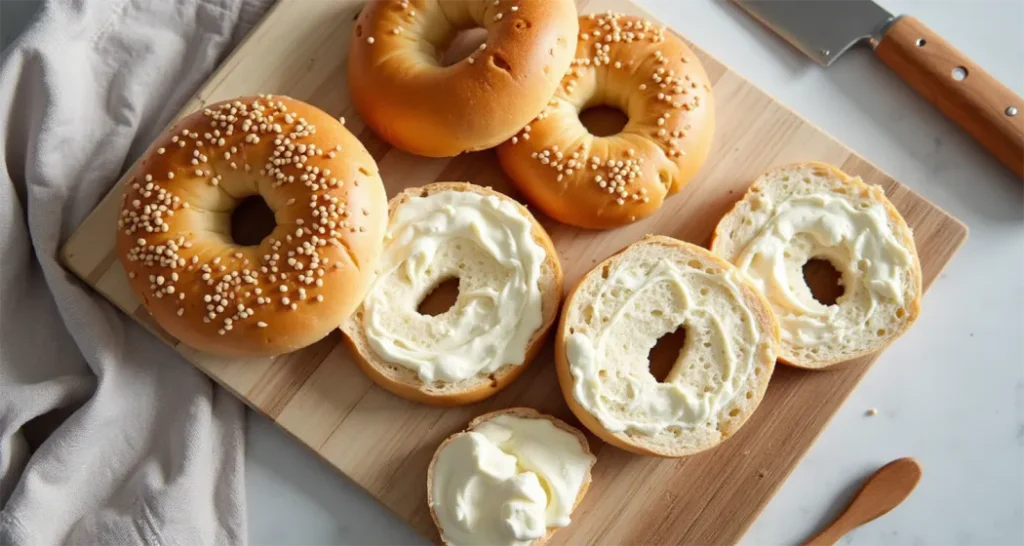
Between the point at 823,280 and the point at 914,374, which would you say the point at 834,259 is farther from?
the point at 914,374

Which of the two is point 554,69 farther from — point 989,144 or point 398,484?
point 989,144

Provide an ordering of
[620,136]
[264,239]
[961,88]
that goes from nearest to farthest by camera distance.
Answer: [264,239] < [620,136] < [961,88]

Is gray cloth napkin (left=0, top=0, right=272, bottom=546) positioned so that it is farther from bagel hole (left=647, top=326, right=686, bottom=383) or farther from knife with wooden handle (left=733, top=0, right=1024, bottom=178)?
knife with wooden handle (left=733, top=0, right=1024, bottom=178)

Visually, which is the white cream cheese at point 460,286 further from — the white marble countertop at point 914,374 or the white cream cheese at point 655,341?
the white marble countertop at point 914,374

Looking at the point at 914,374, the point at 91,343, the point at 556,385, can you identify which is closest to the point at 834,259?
the point at 914,374

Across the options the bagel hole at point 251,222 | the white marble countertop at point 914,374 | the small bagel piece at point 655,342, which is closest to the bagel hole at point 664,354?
the small bagel piece at point 655,342

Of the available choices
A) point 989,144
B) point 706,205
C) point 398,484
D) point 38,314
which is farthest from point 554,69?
point 38,314
